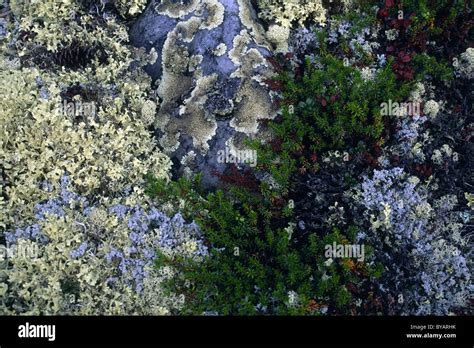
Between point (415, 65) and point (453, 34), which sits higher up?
point (453, 34)

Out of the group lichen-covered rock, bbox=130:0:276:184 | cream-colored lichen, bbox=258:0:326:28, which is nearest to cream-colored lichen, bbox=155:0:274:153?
lichen-covered rock, bbox=130:0:276:184

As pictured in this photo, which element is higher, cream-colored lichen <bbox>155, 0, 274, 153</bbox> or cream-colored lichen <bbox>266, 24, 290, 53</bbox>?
cream-colored lichen <bbox>266, 24, 290, 53</bbox>

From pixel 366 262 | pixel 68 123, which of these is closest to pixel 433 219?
pixel 366 262

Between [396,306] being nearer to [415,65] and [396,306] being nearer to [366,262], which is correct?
[366,262]

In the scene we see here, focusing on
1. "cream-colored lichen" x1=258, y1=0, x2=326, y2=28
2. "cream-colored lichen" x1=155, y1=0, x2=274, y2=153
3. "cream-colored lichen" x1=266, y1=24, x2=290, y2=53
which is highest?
"cream-colored lichen" x1=258, y1=0, x2=326, y2=28

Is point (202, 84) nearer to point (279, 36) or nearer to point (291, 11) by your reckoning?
point (279, 36)

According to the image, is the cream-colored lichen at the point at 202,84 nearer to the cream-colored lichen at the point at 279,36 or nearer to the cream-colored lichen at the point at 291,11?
the cream-colored lichen at the point at 279,36

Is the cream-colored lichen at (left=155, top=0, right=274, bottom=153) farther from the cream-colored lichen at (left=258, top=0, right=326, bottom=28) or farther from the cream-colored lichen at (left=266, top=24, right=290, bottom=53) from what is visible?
the cream-colored lichen at (left=258, top=0, right=326, bottom=28)

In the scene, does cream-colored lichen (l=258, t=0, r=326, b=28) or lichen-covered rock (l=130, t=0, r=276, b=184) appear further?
cream-colored lichen (l=258, t=0, r=326, b=28)
